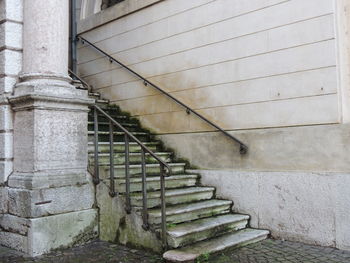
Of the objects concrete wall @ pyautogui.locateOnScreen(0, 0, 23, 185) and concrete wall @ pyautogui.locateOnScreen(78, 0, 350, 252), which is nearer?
concrete wall @ pyautogui.locateOnScreen(78, 0, 350, 252)

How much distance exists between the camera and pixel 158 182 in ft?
18.1

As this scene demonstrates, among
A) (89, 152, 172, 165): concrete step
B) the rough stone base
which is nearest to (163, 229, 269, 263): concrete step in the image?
the rough stone base

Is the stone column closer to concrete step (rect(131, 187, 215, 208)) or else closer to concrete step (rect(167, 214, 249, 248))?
concrete step (rect(131, 187, 215, 208))

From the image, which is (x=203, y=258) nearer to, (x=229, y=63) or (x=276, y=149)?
(x=276, y=149)

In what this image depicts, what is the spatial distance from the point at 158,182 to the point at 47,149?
5.11 ft

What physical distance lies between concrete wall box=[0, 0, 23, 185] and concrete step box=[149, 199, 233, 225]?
1974mm

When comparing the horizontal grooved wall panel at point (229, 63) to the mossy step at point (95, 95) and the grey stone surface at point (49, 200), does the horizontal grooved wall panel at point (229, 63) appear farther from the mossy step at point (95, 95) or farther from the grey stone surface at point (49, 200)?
the grey stone surface at point (49, 200)

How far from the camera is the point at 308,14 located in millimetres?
5051

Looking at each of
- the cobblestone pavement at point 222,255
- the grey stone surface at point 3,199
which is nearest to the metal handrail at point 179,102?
the cobblestone pavement at point 222,255

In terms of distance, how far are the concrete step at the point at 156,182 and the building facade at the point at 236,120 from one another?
0.77 ft

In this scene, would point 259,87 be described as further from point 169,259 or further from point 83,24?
point 83,24

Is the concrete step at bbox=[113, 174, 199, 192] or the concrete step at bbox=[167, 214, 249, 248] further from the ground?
the concrete step at bbox=[113, 174, 199, 192]

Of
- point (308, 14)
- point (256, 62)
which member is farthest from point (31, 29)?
point (308, 14)

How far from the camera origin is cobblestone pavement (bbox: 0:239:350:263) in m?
4.33
